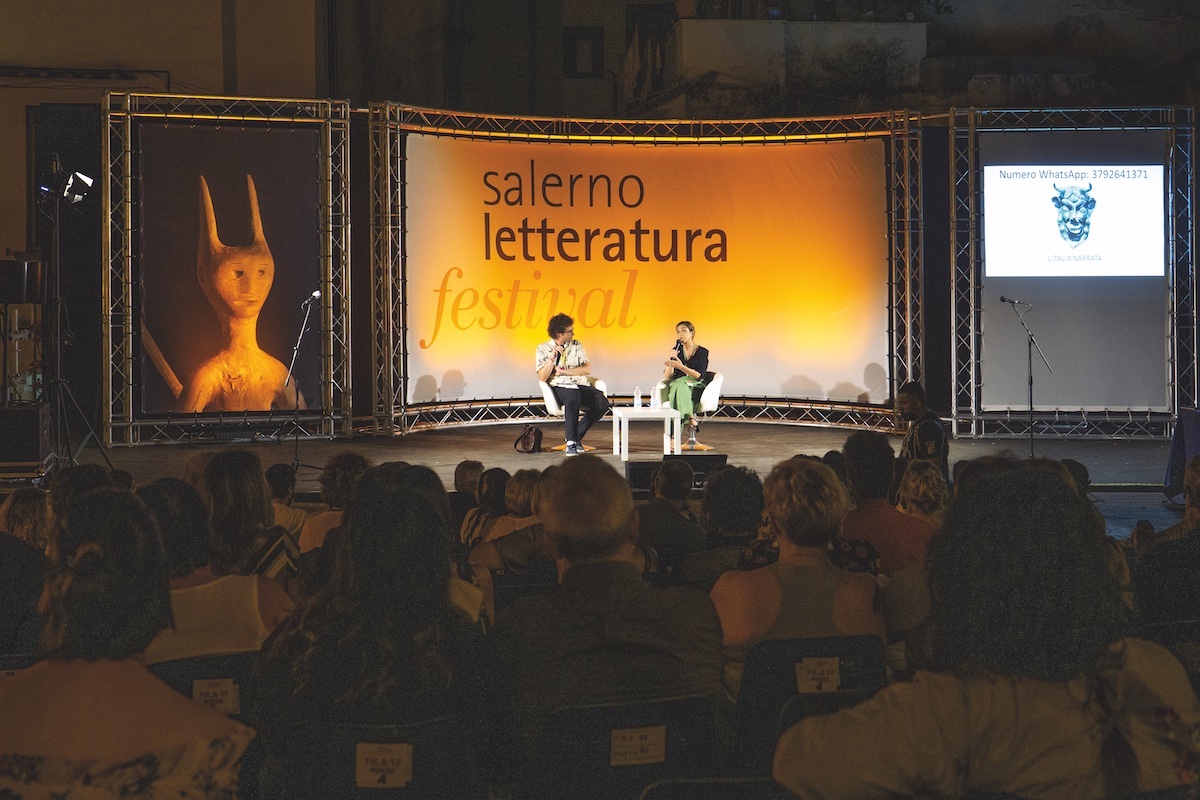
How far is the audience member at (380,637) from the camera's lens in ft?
6.84

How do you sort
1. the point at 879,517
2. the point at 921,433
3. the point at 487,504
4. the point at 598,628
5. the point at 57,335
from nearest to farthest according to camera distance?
the point at 598,628 → the point at 879,517 → the point at 487,504 → the point at 921,433 → the point at 57,335

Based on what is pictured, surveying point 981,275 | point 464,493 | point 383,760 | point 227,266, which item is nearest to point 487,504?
point 464,493

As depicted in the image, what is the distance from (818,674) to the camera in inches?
100

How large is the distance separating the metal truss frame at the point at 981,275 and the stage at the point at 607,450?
233 mm

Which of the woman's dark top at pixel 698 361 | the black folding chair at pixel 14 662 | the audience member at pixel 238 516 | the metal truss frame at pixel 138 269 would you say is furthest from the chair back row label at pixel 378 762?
the metal truss frame at pixel 138 269

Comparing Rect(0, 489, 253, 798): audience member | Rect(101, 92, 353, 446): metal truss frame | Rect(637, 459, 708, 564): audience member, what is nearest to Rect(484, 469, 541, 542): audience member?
Rect(637, 459, 708, 564): audience member

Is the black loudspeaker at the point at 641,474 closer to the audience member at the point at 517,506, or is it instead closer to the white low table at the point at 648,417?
the audience member at the point at 517,506

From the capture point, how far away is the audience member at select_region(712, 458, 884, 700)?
2.78 meters

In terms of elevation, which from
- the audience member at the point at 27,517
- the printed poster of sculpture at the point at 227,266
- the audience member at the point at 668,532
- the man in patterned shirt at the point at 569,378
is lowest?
the audience member at the point at 668,532

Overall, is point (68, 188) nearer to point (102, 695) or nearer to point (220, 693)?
point (220, 693)

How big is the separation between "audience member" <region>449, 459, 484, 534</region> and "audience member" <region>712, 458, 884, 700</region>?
2.31 m

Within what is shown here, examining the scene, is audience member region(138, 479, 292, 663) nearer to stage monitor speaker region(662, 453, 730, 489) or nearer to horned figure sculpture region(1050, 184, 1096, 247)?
stage monitor speaker region(662, 453, 730, 489)

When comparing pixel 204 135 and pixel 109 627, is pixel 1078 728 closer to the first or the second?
pixel 109 627

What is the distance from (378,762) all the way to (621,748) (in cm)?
43
